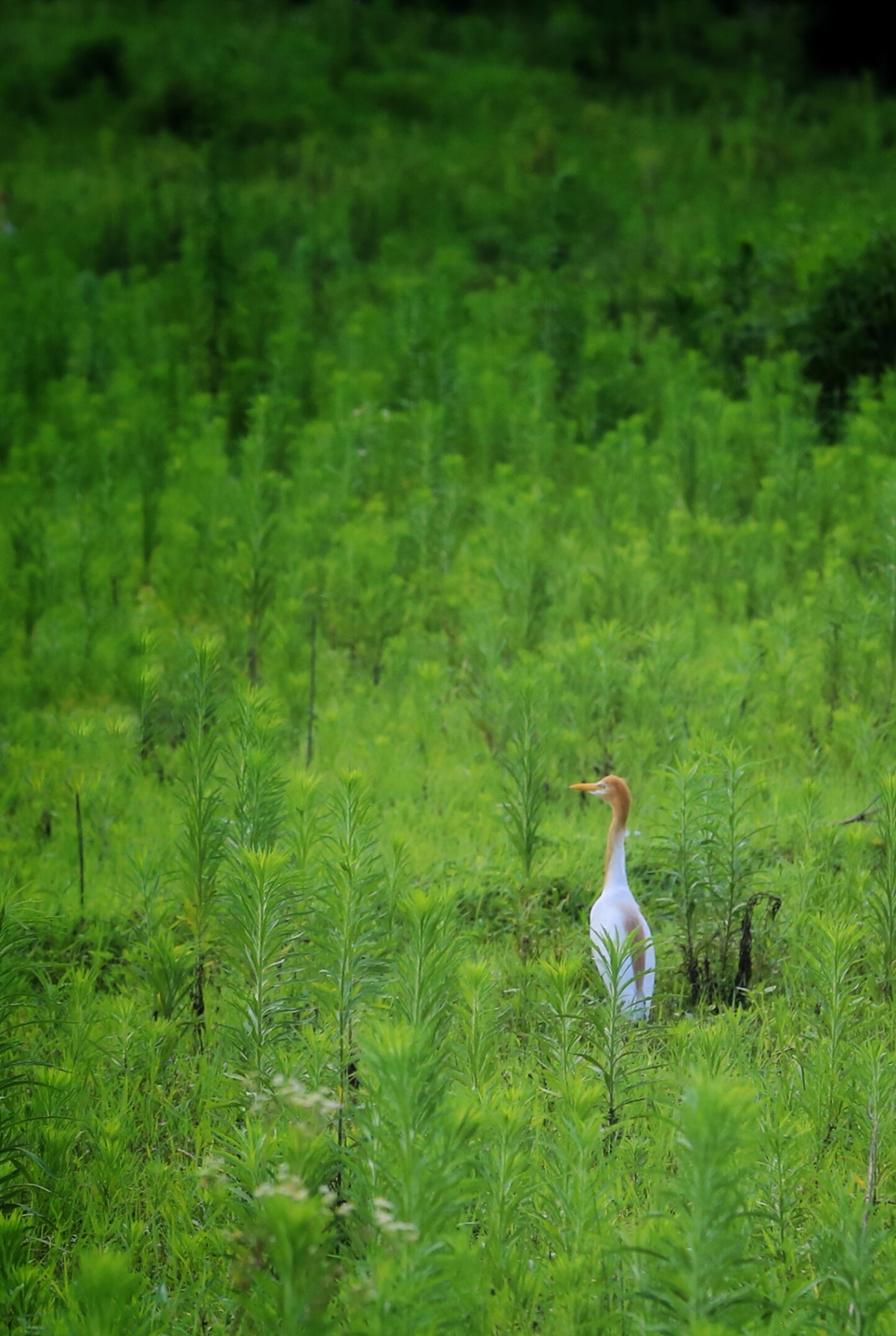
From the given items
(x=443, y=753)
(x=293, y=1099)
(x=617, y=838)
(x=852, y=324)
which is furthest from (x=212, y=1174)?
(x=852, y=324)

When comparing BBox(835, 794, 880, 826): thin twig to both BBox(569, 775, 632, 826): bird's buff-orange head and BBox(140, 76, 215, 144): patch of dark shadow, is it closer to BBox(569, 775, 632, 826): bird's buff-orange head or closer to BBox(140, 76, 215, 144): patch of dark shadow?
BBox(569, 775, 632, 826): bird's buff-orange head

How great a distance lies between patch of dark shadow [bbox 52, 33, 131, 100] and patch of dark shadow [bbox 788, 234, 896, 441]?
36.4 ft

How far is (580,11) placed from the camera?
67.4 ft

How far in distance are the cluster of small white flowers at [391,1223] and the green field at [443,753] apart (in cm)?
2

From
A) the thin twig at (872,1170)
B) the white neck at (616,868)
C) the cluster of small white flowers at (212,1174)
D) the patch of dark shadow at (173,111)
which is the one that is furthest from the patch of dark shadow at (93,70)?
the thin twig at (872,1170)

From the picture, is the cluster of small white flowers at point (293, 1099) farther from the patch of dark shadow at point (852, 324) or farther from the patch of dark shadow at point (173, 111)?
the patch of dark shadow at point (173, 111)

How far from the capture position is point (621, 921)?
3.35m

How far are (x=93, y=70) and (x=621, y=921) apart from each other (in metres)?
16.6

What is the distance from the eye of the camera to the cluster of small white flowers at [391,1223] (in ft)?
6.46

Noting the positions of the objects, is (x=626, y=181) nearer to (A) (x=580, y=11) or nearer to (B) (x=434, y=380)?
(B) (x=434, y=380)

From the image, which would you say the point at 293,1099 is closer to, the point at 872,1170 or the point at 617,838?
the point at 872,1170

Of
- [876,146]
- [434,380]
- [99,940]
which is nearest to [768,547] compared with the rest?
[434,380]

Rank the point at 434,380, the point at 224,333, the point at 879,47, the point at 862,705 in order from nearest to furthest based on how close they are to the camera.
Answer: the point at 862,705, the point at 434,380, the point at 224,333, the point at 879,47

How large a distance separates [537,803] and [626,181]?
37.1 feet
